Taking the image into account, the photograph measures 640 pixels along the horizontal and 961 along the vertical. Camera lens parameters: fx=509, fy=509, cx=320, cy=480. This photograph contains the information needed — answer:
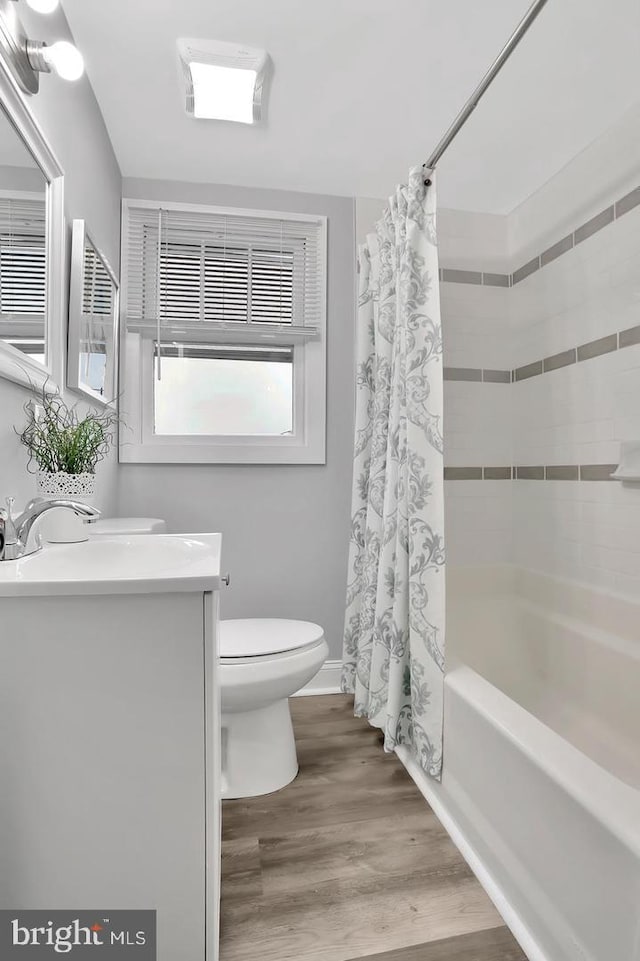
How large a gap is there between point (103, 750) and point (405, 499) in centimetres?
111

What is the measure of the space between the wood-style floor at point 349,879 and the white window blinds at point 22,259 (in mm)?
1445

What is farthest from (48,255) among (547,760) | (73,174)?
(547,760)

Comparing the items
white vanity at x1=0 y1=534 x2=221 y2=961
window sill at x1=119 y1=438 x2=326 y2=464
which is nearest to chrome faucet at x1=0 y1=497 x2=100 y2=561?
white vanity at x1=0 y1=534 x2=221 y2=961

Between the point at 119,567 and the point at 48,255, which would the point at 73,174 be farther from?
the point at 119,567

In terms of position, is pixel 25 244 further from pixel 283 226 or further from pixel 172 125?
pixel 283 226

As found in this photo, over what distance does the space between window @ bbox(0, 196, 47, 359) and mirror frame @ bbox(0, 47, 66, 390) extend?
34 millimetres

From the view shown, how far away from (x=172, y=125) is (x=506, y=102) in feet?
3.92

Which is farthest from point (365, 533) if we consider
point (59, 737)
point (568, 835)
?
point (59, 737)

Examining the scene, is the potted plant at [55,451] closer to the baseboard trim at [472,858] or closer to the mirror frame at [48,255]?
the mirror frame at [48,255]

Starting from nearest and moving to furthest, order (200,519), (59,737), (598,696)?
1. (59,737)
2. (598,696)
3. (200,519)

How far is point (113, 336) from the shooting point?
6.68 feet

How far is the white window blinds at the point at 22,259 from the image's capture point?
3.64 ft

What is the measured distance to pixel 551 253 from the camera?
2092 millimetres

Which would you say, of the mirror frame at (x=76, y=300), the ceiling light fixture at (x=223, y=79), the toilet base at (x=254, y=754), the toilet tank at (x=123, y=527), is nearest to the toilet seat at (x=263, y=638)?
the toilet base at (x=254, y=754)
